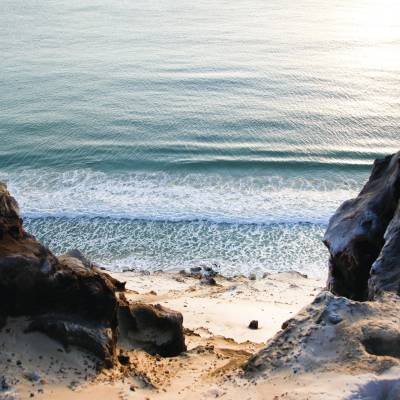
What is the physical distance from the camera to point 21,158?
2955 cm

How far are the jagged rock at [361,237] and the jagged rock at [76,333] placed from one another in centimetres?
542

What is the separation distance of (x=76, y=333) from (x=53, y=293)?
33.6 inches

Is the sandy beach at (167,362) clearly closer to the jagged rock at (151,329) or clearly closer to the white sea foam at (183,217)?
the jagged rock at (151,329)

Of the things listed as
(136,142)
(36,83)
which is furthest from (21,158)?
(36,83)

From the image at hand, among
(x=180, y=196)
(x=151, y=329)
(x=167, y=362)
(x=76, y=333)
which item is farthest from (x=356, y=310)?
(x=180, y=196)

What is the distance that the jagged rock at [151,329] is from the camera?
12539 mm

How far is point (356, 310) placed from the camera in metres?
10.1

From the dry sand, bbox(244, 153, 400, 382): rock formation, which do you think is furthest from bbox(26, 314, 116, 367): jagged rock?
bbox(244, 153, 400, 382): rock formation

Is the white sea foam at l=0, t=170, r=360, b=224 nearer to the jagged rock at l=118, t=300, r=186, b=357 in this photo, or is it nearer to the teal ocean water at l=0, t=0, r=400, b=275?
the teal ocean water at l=0, t=0, r=400, b=275

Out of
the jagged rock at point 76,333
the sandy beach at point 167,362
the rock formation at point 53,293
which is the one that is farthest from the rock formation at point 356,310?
the rock formation at point 53,293

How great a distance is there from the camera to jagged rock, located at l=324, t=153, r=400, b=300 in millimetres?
12945

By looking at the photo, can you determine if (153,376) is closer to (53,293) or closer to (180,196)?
(53,293)

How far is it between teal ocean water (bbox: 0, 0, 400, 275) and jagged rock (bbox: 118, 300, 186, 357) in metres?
8.37

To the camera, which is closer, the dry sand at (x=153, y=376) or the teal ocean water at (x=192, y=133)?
the dry sand at (x=153, y=376)
